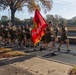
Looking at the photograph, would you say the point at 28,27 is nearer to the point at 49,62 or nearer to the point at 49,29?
the point at 49,29

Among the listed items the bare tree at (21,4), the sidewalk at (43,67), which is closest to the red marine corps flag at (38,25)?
the sidewalk at (43,67)

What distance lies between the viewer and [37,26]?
1387cm

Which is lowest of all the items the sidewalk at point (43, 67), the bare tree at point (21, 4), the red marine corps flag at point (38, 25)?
the sidewalk at point (43, 67)

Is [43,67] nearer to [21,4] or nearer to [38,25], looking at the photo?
[38,25]

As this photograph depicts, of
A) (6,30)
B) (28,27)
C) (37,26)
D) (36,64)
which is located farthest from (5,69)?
(6,30)

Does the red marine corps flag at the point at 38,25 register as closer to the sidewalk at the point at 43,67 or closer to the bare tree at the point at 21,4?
the sidewalk at the point at 43,67

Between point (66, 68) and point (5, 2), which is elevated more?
point (5, 2)


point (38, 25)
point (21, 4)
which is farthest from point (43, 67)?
point (21, 4)

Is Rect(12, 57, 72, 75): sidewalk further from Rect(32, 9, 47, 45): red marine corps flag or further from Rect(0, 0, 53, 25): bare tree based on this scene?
Rect(0, 0, 53, 25): bare tree

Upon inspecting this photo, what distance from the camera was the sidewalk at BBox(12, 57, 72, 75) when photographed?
30.9ft

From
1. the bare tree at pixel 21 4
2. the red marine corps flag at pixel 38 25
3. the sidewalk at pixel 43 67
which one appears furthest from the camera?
the bare tree at pixel 21 4

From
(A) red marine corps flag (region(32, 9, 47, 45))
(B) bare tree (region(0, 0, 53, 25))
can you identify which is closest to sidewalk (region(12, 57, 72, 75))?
(A) red marine corps flag (region(32, 9, 47, 45))

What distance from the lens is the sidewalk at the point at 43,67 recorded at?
9428 mm

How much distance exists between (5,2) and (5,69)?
41.3 metres
